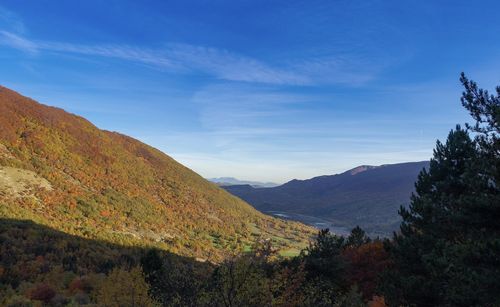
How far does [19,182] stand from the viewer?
6819cm

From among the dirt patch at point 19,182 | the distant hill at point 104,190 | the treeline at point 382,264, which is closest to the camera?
the treeline at point 382,264

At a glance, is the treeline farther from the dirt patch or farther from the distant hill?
the dirt patch

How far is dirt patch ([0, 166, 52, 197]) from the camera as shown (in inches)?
2522

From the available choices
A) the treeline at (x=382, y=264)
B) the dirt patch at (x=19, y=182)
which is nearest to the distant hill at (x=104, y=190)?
the dirt patch at (x=19, y=182)

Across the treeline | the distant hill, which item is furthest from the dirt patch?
the treeline

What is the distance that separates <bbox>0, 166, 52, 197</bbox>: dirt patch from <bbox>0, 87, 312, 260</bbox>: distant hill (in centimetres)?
20

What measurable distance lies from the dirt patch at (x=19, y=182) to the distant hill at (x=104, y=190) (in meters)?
0.20

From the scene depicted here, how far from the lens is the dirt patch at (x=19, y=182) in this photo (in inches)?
2522

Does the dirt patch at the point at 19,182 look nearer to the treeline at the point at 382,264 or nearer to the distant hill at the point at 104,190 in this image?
the distant hill at the point at 104,190

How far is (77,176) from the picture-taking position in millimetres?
92750

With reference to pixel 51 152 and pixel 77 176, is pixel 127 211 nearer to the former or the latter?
pixel 77 176

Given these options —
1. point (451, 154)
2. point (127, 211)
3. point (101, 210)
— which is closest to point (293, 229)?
point (127, 211)

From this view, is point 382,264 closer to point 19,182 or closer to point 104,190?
point 19,182

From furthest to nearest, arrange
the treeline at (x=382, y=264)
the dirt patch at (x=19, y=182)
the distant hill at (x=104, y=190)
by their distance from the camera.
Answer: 1. the distant hill at (x=104, y=190)
2. the dirt patch at (x=19, y=182)
3. the treeline at (x=382, y=264)
